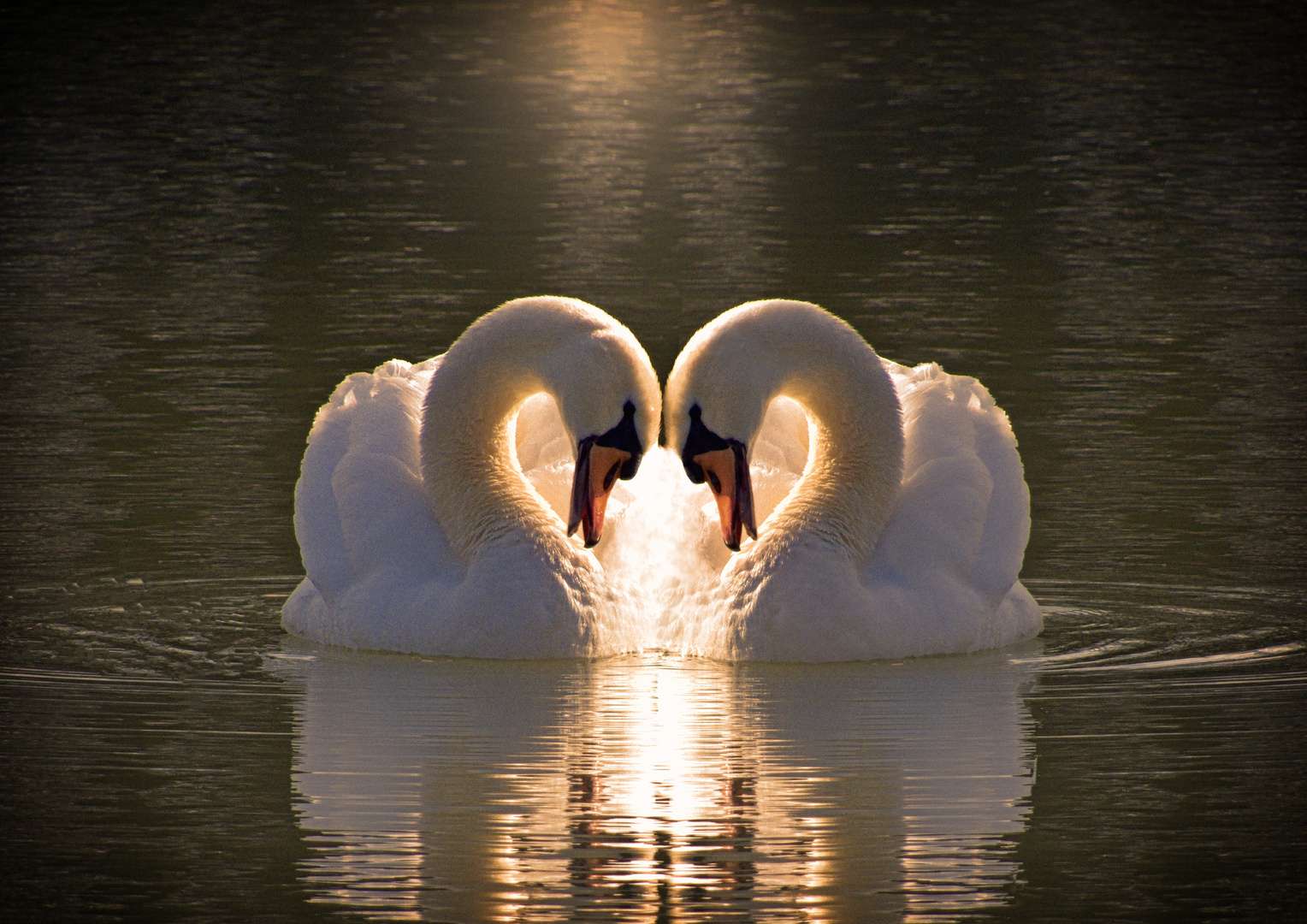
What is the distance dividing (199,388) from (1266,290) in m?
8.17

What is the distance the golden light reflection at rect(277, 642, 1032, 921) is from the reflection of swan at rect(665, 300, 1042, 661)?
166mm

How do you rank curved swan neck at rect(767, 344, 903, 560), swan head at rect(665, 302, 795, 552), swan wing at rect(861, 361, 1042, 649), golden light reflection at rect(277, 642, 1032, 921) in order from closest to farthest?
golden light reflection at rect(277, 642, 1032, 921) → swan head at rect(665, 302, 795, 552) → swan wing at rect(861, 361, 1042, 649) → curved swan neck at rect(767, 344, 903, 560)

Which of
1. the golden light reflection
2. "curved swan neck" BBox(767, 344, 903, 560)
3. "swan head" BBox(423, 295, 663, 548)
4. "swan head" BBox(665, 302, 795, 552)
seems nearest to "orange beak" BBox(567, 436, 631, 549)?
"swan head" BBox(423, 295, 663, 548)

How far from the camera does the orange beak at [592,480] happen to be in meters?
8.58

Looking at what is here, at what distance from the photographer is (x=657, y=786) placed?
21.5 ft

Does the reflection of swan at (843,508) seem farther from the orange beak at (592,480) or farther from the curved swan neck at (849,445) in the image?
the orange beak at (592,480)

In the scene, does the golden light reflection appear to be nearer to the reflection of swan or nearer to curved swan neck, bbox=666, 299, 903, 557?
the reflection of swan

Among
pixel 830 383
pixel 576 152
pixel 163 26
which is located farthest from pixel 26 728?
pixel 163 26

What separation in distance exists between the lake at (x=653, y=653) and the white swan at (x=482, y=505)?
9.1 inches

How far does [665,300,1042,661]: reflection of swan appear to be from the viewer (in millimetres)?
8570

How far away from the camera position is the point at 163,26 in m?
46.3

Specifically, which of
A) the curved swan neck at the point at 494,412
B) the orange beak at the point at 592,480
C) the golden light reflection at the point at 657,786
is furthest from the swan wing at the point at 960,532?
the curved swan neck at the point at 494,412

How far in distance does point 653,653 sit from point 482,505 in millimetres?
896

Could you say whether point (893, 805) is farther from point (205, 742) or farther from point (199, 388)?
point (199, 388)
